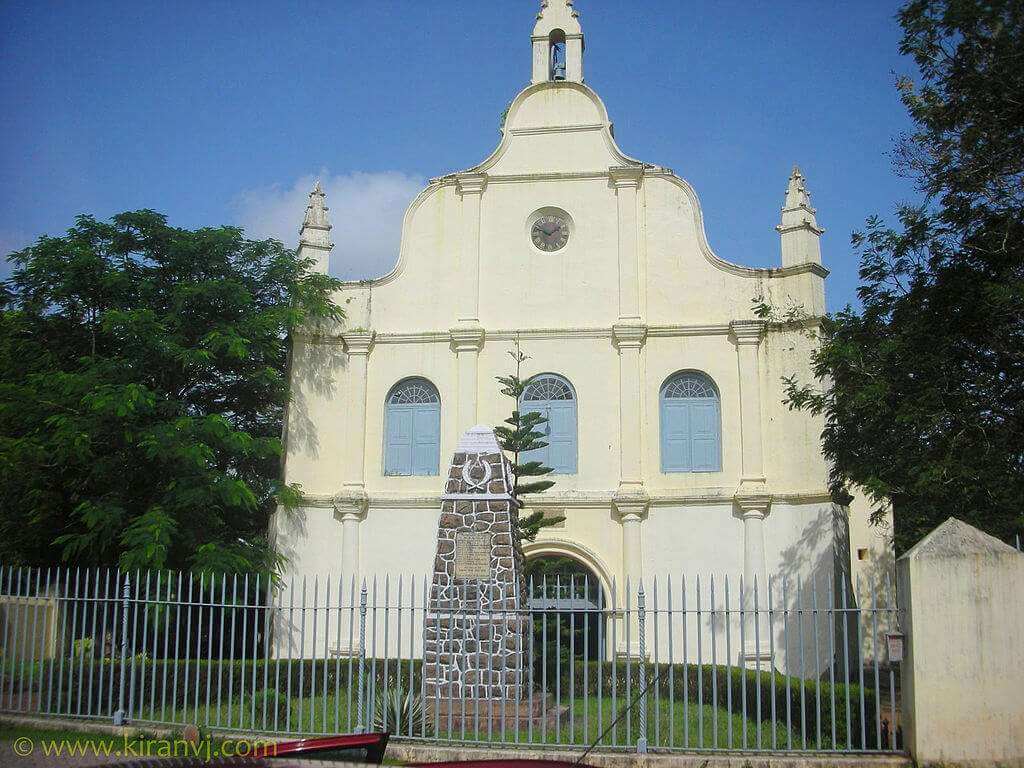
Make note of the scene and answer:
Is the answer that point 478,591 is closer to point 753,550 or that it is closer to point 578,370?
point 753,550

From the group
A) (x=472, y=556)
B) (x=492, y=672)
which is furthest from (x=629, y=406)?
(x=492, y=672)

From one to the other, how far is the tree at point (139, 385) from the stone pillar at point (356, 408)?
70cm

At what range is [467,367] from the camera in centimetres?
1906

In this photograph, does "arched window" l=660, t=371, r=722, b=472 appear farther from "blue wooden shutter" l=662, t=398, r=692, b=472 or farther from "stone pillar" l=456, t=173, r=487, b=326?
"stone pillar" l=456, t=173, r=487, b=326

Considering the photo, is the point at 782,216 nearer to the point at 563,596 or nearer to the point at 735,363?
the point at 735,363

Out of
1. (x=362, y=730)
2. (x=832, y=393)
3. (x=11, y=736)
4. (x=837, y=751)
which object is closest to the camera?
(x=837, y=751)

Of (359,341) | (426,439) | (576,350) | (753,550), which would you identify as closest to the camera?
(753,550)

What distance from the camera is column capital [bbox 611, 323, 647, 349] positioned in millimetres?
18672

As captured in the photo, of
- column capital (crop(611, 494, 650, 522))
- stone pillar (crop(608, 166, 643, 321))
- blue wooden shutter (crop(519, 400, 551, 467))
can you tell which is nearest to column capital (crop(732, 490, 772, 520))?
column capital (crop(611, 494, 650, 522))

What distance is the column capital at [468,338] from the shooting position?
19.0m

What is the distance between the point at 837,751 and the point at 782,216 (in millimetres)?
12027

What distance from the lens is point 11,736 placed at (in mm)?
11023

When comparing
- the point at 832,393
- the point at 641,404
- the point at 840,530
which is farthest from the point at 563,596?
the point at 832,393

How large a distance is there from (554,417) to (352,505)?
13.3 feet
